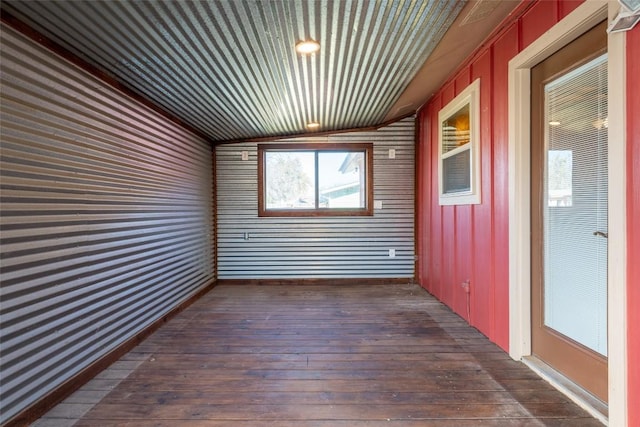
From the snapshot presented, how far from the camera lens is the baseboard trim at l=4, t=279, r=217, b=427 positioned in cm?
170

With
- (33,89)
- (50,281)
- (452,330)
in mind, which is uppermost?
(33,89)

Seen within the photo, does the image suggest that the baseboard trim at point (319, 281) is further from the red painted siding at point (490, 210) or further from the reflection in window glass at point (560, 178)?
the reflection in window glass at point (560, 178)

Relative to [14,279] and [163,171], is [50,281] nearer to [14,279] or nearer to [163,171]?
[14,279]

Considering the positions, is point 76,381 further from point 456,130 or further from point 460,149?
point 456,130

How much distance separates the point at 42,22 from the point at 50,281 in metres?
1.49

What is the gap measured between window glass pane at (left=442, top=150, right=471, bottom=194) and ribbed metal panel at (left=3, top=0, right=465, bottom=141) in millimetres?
954

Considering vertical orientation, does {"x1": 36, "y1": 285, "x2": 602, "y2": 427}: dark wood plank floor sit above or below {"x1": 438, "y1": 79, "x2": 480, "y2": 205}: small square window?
below

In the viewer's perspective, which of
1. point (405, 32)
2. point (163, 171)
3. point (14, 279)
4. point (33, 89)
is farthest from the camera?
point (163, 171)

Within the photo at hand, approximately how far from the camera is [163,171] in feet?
11.0

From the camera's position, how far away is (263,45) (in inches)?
86.2

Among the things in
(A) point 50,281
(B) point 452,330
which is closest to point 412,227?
(B) point 452,330

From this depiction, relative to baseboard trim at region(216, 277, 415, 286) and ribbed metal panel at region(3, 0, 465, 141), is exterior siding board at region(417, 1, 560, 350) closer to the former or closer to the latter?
ribbed metal panel at region(3, 0, 465, 141)

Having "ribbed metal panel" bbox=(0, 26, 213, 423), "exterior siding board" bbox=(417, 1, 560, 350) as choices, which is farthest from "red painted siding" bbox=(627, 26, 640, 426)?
"ribbed metal panel" bbox=(0, 26, 213, 423)

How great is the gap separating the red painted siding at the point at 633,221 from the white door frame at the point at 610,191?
0.08 ft
